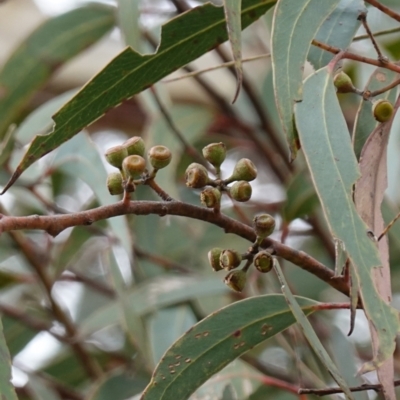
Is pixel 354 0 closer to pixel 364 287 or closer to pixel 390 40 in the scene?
pixel 364 287

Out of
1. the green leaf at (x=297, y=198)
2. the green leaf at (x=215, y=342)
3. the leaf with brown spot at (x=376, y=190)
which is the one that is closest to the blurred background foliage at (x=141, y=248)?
the green leaf at (x=297, y=198)

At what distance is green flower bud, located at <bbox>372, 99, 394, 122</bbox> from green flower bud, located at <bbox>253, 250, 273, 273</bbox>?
6.7 inches

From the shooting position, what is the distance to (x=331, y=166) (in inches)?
24.6

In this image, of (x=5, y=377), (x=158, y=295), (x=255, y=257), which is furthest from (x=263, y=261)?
(x=158, y=295)

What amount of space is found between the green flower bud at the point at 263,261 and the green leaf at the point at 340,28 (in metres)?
0.26

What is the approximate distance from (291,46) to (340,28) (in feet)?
0.44

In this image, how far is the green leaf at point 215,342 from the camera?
70 centimetres

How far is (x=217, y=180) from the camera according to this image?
652mm

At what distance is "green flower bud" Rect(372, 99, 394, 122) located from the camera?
2.22 ft

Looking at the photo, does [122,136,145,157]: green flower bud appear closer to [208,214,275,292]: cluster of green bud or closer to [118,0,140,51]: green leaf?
[208,214,275,292]: cluster of green bud

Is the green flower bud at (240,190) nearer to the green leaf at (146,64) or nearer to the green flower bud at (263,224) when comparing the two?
the green flower bud at (263,224)

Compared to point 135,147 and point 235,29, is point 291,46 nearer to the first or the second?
point 235,29

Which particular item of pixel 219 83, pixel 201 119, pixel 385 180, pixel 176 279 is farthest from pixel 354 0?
pixel 219 83

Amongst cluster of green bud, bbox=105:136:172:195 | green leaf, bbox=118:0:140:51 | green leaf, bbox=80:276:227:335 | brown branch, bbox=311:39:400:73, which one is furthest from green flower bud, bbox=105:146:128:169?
green leaf, bbox=80:276:227:335
